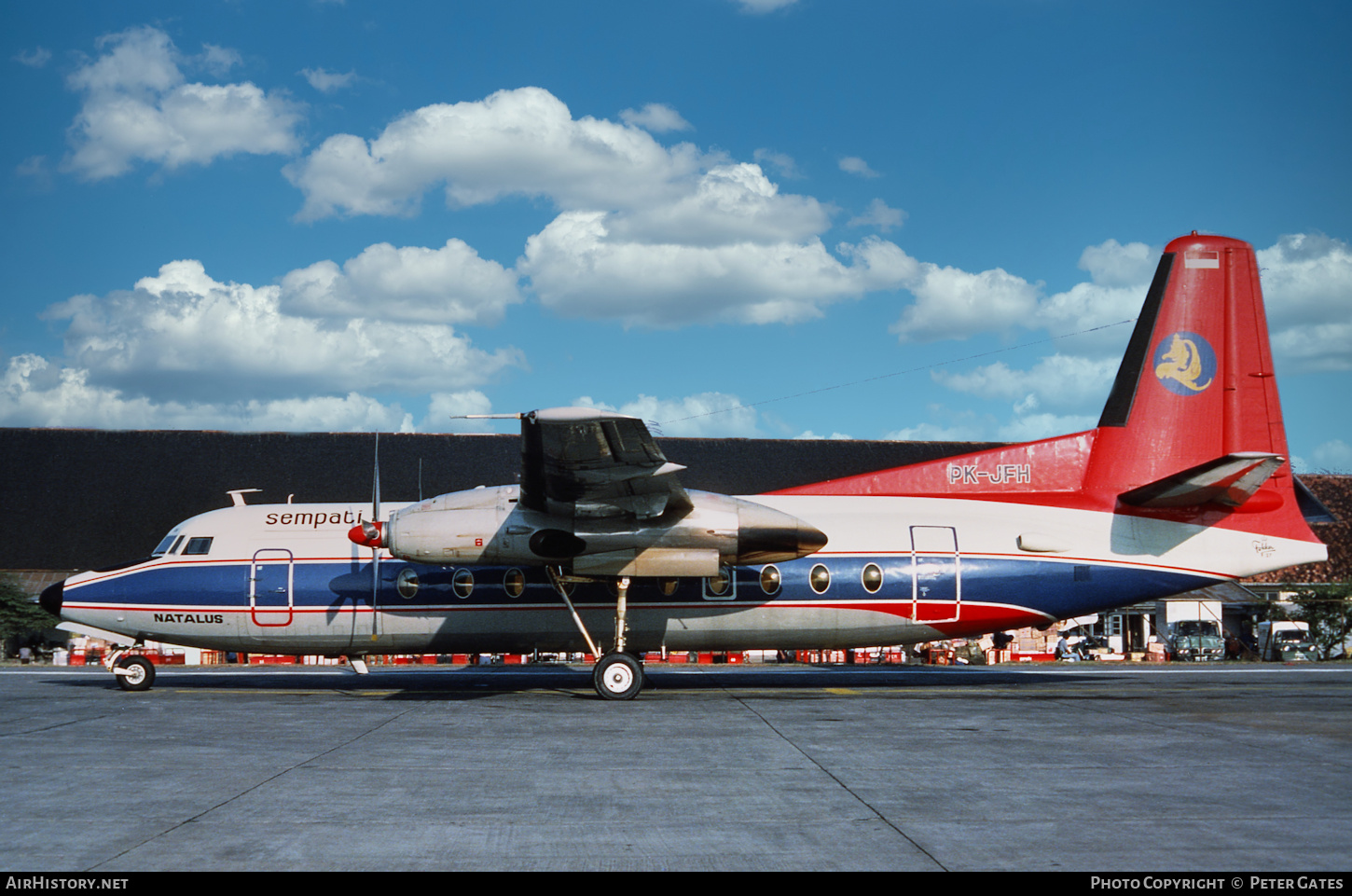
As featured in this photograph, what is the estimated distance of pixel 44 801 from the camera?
7895 mm

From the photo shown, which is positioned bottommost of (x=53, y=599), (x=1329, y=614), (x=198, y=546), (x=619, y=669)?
(x=1329, y=614)

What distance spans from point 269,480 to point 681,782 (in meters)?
33.9

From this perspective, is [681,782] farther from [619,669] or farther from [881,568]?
[881,568]

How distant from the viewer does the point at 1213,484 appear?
1619 cm

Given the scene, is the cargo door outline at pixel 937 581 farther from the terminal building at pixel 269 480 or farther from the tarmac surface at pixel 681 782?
the terminal building at pixel 269 480

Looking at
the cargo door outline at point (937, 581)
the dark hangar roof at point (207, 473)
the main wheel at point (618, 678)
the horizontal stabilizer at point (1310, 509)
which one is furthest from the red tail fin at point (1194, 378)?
the dark hangar roof at point (207, 473)

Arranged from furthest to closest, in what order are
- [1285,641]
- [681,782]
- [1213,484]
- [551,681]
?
1. [1285,641]
2. [551,681]
3. [1213,484]
4. [681,782]

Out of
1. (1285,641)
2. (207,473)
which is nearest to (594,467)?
(207,473)

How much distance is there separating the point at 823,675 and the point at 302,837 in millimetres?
17400

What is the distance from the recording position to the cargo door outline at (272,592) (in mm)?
17234

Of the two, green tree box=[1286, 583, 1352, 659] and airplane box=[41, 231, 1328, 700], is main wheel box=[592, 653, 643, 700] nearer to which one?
airplane box=[41, 231, 1328, 700]

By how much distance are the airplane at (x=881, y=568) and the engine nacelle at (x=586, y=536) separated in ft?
1.86

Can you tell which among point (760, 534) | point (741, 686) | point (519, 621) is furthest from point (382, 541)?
point (741, 686)
